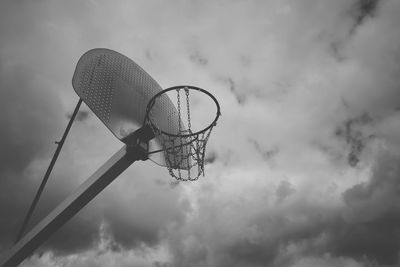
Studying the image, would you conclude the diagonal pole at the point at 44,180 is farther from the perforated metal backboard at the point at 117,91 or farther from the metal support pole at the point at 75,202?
the perforated metal backboard at the point at 117,91

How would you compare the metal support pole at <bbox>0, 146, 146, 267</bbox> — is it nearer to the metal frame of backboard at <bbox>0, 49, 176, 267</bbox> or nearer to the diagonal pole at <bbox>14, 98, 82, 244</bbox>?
the metal frame of backboard at <bbox>0, 49, 176, 267</bbox>

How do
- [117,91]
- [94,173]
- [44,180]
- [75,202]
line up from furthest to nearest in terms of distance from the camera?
[117,91] → [44,180] → [94,173] → [75,202]

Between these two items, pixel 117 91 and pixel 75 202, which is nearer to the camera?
pixel 75 202

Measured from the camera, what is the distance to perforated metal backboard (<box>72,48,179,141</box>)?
479 centimetres

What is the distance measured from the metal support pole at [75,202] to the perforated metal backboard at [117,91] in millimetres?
469

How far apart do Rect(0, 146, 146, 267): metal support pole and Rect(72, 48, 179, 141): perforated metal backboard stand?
0.47 metres

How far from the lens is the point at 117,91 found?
17.7 ft

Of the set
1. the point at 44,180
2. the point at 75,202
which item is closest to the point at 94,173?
the point at 75,202

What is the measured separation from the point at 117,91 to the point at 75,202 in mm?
2183

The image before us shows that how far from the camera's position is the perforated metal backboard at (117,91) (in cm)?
479

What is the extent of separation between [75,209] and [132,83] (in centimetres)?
270

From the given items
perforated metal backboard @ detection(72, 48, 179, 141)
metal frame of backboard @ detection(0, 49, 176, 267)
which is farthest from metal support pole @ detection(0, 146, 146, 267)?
perforated metal backboard @ detection(72, 48, 179, 141)

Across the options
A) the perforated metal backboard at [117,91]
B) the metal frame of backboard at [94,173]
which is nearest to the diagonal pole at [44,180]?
the metal frame of backboard at [94,173]

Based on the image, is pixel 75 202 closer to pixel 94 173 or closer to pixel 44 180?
pixel 94 173
